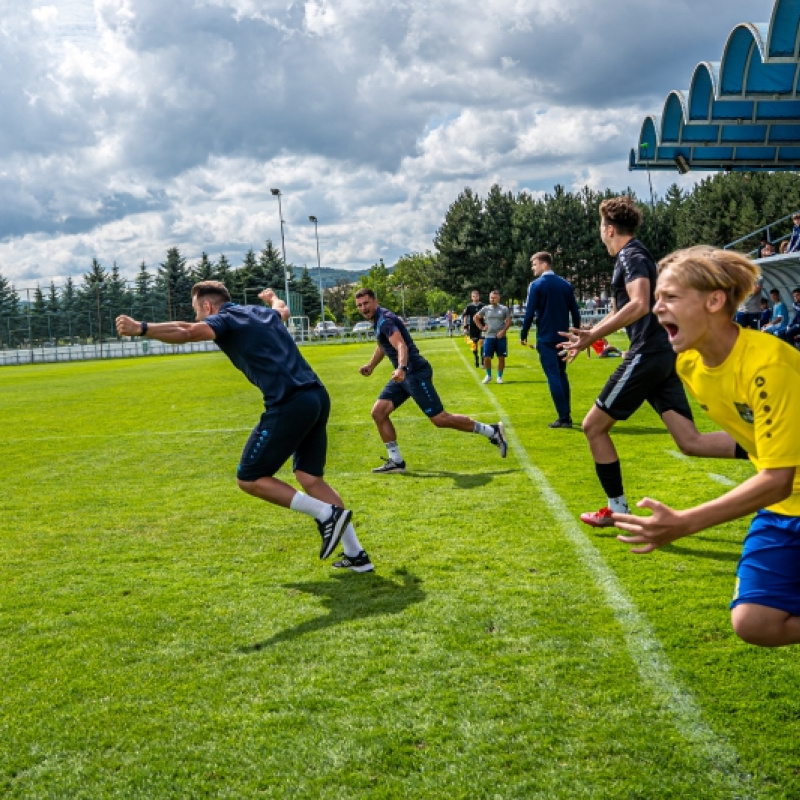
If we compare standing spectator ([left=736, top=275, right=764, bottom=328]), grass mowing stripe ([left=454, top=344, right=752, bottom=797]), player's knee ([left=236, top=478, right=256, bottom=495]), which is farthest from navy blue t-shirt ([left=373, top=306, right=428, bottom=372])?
standing spectator ([left=736, top=275, right=764, bottom=328])

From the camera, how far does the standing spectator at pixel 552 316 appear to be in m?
10.8

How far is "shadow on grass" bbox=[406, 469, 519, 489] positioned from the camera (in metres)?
7.80

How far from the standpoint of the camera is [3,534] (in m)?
6.86

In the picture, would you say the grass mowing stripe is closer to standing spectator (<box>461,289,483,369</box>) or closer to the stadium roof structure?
standing spectator (<box>461,289,483,369</box>)

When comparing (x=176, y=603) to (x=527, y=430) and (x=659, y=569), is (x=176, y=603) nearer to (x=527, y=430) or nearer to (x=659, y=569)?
(x=659, y=569)

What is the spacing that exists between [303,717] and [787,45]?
72.7 ft

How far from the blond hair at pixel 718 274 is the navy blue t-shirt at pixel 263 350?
2902 mm

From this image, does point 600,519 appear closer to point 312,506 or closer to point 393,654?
point 312,506

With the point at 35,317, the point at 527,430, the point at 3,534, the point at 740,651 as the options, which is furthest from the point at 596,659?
the point at 35,317

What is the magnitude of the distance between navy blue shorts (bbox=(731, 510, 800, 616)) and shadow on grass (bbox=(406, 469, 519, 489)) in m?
4.86

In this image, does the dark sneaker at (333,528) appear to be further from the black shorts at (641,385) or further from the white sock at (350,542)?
the black shorts at (641,385)

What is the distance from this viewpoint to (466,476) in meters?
8.19

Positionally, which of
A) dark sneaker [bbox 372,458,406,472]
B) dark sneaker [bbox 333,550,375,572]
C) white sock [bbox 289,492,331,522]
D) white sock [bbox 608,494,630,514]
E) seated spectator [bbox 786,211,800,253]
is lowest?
dark sneaker [bbox 333,550,375,572]

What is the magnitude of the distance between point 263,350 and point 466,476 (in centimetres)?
356
